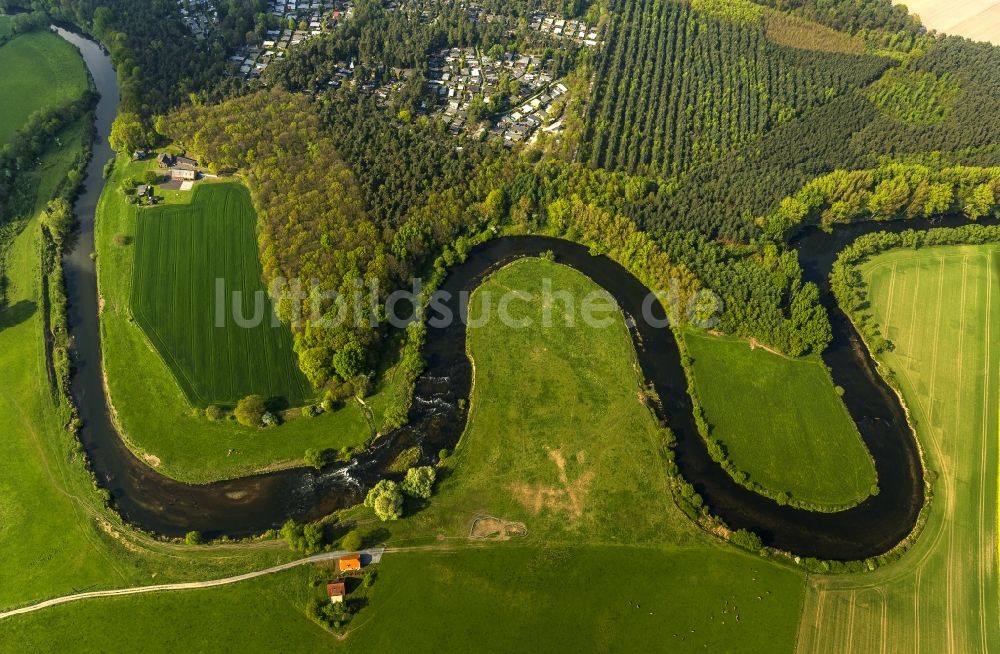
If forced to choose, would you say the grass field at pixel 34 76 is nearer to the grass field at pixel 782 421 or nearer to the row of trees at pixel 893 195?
the grass field at pixel 782 421

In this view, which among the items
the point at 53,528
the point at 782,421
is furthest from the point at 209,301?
the point at 782,421

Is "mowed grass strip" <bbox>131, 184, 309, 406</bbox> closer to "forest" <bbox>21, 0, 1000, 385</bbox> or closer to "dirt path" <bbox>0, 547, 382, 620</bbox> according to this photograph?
"forest" <bbox>21, 0, 1000, 385</bbox>

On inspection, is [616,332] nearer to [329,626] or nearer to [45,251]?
[329,626]

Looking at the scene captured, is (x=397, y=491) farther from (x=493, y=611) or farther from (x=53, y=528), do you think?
(x=53, y=528)

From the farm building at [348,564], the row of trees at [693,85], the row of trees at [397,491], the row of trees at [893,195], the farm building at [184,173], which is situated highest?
the row of trees at [693,85]

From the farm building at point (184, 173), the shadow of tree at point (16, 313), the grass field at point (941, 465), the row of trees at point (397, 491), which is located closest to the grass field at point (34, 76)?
the farm building at point (184, 173)

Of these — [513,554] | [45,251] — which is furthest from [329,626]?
[45,251]
